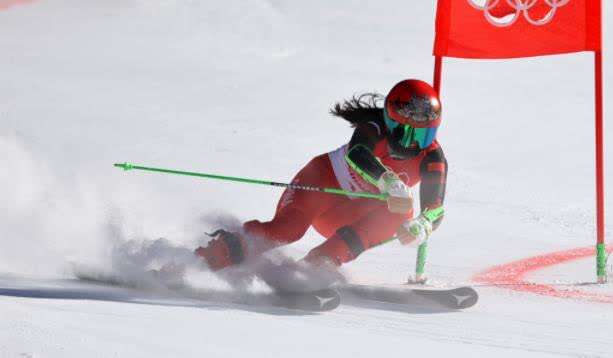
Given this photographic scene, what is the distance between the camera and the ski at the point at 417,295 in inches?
245

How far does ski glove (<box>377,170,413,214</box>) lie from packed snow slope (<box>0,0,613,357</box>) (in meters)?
0.60

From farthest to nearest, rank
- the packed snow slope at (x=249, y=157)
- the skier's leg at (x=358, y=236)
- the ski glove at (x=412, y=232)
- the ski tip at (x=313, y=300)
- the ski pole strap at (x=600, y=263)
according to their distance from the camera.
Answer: the ski pole strap at (x=600, y=263) → the skier's leg at (x=358, y=236) → the ski glove at (x=412, y=232) → the ski tip at (x=313, y=300) → the packed snow slope at (x=249, y=157)

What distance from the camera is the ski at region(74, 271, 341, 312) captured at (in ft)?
18.6

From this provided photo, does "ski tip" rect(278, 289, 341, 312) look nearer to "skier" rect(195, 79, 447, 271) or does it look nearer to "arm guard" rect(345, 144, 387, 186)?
"skier" rect(195, 79, 447, 271)

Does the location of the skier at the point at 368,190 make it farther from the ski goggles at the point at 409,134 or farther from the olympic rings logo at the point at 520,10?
the olympic rings logo at the point at 520,10

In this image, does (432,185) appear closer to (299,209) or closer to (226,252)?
(299,209)

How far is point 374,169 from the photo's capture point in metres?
6.36

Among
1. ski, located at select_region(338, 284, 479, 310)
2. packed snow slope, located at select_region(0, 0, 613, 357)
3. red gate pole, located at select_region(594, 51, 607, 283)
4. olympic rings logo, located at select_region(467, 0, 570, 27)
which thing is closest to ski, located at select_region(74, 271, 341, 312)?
packed snow slope, located at select_region(0, 0, 613, 357)

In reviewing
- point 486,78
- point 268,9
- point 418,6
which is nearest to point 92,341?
point 486,78

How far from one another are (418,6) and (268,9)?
3.92m

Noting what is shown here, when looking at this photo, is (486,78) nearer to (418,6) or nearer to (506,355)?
(418,6)

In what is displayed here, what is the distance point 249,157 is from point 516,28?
5.52m

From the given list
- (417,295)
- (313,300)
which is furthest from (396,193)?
(313,300)

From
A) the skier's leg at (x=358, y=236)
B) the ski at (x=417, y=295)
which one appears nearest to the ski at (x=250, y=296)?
the skier's leg at (x=358, y=236)
